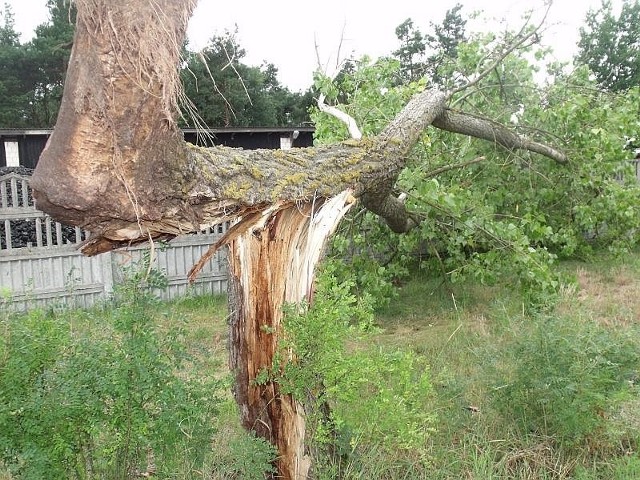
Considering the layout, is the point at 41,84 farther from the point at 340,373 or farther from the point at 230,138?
the point at 340,373

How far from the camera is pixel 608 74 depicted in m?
30.8

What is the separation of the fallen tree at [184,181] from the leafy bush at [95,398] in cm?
42

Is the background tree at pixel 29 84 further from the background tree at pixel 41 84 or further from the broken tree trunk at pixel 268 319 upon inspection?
the broken tree trunk at pixel 268 319

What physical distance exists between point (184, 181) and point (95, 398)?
92 centimetres

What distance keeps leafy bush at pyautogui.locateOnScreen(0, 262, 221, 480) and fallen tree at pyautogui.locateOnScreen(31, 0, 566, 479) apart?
42 centimetres

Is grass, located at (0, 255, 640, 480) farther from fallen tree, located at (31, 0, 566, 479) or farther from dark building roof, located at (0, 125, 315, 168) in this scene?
dark building roof, located at (0, 125, 315, 168)

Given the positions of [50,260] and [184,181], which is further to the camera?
[50,260]

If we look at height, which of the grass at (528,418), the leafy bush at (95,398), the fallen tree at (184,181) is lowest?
the grass at (528,418)

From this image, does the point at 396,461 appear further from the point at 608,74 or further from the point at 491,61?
the point at 608,74

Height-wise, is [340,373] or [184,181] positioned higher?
[184,181]

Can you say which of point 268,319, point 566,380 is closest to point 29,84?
point 268,319

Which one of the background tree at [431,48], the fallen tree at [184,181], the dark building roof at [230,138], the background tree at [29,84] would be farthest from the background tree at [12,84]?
the fallen tree at [184,181]

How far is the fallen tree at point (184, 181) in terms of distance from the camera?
199cm

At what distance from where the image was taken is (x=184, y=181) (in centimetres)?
237
